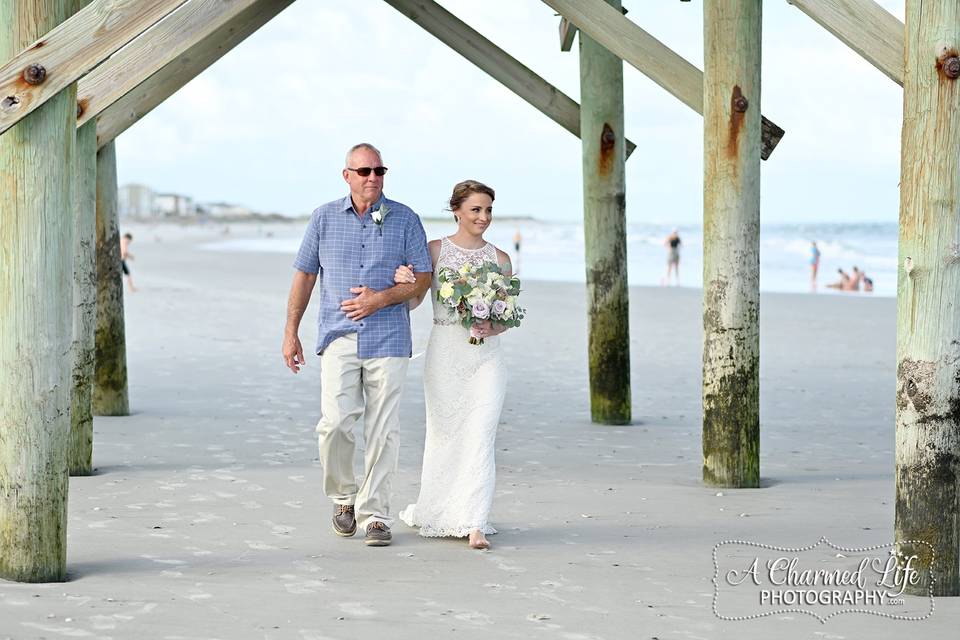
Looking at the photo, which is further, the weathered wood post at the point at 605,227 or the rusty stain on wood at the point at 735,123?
the weathered wood post at the point at 605,227

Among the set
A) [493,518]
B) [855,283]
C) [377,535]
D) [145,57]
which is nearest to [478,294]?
[377,535]

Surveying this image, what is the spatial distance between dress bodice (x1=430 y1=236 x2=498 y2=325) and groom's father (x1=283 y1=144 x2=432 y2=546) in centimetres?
10

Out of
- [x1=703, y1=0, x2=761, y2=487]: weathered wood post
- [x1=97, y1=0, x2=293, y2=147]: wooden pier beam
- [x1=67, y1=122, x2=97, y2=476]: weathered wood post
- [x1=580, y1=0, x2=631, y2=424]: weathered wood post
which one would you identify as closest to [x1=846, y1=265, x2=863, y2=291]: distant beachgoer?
[x1=580, y1=0, x2=631, y2=424]: weathered wood post

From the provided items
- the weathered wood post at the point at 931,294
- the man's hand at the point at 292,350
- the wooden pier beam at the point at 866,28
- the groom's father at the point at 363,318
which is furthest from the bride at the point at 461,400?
the weathered wood post at the point at 931,294

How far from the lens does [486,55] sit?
8594mm

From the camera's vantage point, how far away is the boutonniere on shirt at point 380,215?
224 inches

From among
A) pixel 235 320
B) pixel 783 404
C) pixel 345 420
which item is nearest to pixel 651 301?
pixel 235 320

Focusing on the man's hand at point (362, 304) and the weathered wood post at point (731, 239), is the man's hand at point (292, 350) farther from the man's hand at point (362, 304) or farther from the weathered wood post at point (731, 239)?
the weathered wood post at point (731, 239)

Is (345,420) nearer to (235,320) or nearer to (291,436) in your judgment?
(291,436)

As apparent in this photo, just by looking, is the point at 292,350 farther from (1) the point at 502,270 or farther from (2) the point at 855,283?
(2) the point at 855,283

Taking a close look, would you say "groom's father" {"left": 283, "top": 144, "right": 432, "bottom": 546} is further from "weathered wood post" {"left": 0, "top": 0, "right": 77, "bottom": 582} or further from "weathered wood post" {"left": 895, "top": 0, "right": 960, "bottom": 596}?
"weathered wood post" {"left": 895, "top": 0, "right": 960, "bottom": 596}

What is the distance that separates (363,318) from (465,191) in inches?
28.3

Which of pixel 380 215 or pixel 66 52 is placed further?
pixel 380 215

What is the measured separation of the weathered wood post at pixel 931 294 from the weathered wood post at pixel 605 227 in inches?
177
